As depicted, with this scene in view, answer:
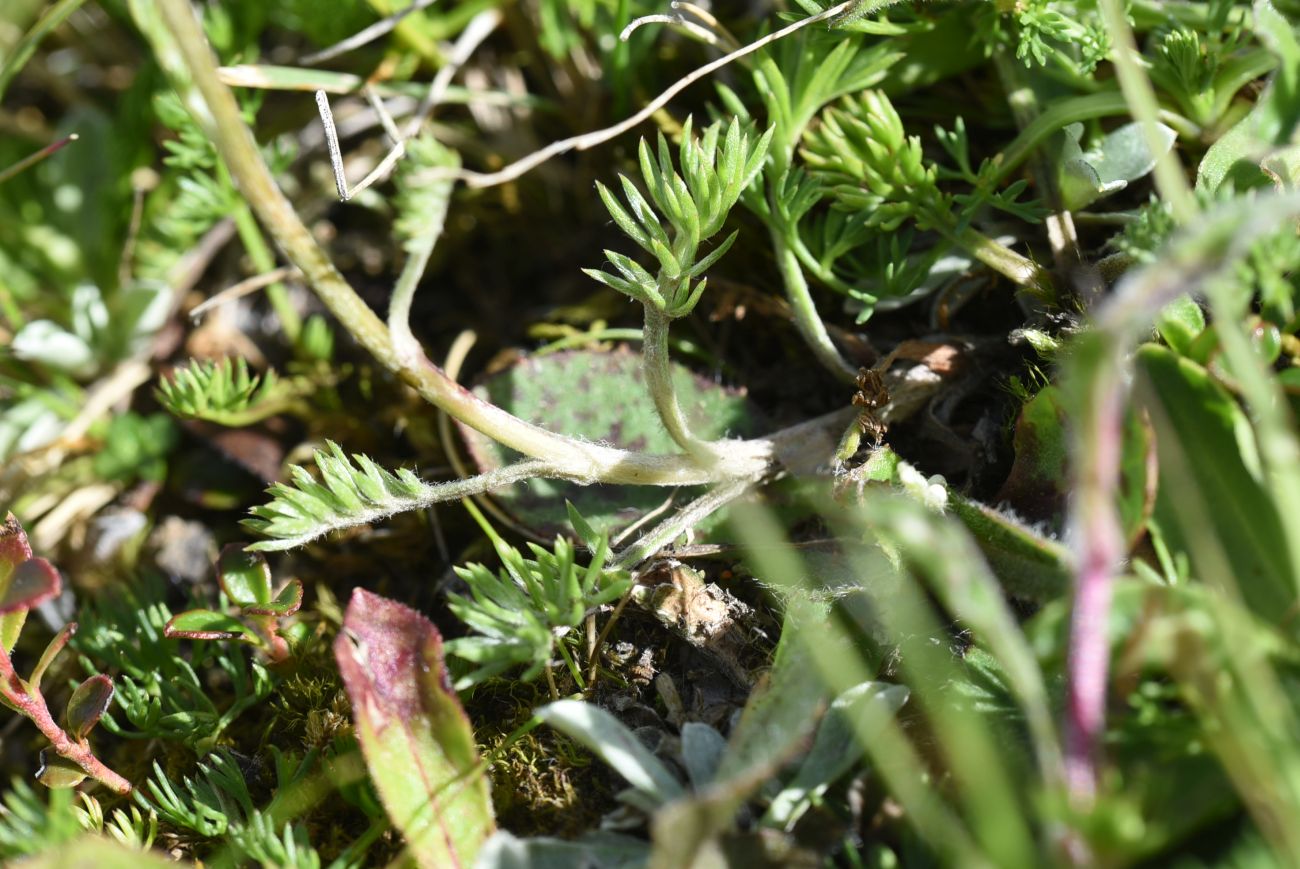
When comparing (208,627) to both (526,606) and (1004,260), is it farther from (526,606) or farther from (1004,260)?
(1004,260)

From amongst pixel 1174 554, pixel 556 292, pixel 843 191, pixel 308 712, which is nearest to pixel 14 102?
pixel 556 292

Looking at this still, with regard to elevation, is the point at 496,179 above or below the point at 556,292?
above

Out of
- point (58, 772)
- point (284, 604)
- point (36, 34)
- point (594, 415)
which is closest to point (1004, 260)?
point (594, 415)

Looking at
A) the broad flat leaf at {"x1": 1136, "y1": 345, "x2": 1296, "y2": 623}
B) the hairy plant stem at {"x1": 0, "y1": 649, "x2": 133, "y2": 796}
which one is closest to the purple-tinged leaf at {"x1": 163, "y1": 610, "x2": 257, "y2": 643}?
the hairy plant stem at {"x1": 0, "y1": 649, "x2": 133, "y2": 796}

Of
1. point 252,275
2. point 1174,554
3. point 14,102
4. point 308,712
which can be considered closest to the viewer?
point 1174,554

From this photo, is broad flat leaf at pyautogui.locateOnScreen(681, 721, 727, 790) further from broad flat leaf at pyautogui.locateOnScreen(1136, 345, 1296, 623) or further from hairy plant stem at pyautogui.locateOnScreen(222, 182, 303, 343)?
hairy plant stem at pyautogui.locateOnScreen(222, 182, 303, 343)

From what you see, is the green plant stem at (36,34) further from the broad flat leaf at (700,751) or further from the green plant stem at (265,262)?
the broad flat leaf at (700,751)

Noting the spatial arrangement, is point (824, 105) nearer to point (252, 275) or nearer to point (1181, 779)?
point (1181, 779)

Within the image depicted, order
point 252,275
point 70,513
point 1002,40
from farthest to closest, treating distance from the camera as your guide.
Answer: point 252,275 < point 70,513 < point 1002,40
